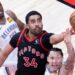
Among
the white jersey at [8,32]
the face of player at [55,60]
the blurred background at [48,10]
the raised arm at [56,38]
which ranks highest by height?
the raised arm at [56,38]

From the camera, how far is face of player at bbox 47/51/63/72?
13.3 feet

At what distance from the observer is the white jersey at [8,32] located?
5.10 meters

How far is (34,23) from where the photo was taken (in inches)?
168

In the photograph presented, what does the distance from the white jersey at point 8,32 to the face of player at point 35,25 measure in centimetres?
83

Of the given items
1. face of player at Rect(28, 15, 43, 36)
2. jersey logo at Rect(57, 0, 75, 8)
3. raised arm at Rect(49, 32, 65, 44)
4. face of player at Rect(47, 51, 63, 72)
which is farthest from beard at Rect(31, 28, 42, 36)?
jersey logo at Rect(57, 0, 75, 8)

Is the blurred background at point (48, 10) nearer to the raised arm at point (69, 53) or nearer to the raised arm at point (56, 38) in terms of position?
the raised arm at point (56, 38)

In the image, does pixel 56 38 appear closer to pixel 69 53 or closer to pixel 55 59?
pixel 55 59

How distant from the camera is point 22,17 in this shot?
7777 millimetres

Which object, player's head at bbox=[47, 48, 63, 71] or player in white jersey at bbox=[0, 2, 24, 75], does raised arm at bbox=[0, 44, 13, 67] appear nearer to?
player in white jersey at bbox=[0, 2, 24, 75]

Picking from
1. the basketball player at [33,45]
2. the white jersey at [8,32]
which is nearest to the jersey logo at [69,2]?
the white jersey at [8,32]

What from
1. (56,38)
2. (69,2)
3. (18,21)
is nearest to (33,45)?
(56,38)

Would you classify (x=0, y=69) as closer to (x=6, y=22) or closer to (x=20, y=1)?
(x=6, y=22)

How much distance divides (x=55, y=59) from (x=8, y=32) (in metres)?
1.21

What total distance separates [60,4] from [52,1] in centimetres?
16
